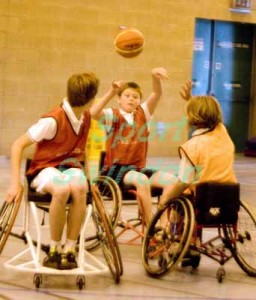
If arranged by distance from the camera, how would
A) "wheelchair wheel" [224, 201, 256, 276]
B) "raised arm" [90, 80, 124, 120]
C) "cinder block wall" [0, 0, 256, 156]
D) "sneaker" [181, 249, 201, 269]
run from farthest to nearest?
"cinder block wall" [0, 0, 256, 156]
"raised arm" [90, 80, 124, 120]
"sneaker" [181, 249, 201, 269]
"wheelchair wheel" [224, 201, 256, 276]

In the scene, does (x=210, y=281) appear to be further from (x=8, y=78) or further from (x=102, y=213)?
(x=8, y=78)

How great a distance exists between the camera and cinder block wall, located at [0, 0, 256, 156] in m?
13.0

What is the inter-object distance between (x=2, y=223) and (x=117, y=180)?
3.93 feet

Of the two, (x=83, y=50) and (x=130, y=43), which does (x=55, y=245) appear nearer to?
(x=130, y=43)

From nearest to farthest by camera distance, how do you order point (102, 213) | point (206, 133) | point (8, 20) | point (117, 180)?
point (102, 213)
point (206, 133)
point (117, 180)
point (8, 20)

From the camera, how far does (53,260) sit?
4.84 metres

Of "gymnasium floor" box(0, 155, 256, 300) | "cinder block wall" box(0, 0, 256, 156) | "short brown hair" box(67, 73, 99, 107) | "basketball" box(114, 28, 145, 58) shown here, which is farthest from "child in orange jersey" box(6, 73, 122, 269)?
"cinder block wall" box(0, 0, 256, 156)

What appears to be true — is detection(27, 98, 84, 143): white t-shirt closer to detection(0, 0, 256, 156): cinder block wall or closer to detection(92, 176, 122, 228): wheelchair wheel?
detection(92, 176, 122, 228): wheelchair wheel

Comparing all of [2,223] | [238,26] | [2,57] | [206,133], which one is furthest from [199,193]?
[238,26]

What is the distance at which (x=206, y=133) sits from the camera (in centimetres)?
529

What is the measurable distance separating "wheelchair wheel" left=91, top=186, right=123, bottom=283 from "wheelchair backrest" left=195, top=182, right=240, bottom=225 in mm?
578

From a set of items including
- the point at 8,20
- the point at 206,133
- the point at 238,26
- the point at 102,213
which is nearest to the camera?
the point at 102,213

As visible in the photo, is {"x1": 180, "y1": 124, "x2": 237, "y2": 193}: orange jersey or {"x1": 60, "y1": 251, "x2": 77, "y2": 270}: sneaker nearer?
{"x1": 60, "y1": 251, "x2": 77, "y2": 270}: sneaker

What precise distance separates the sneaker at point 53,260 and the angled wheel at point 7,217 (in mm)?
288
